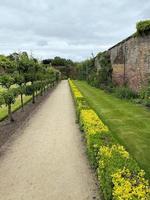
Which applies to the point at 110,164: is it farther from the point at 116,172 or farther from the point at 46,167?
the point at 46,167

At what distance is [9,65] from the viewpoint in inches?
639

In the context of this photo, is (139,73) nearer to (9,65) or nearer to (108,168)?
(9,65)

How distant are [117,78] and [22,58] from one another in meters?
10.9

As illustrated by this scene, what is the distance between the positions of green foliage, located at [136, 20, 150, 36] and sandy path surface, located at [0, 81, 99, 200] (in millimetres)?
9099

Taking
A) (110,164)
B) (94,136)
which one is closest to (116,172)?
(110,164)

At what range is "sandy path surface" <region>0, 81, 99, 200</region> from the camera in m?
6.11

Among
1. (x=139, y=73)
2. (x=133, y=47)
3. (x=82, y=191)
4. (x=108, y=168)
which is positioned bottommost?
(x=82, y=191)

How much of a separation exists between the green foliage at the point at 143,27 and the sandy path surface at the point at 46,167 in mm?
9099

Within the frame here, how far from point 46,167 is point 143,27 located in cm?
1328

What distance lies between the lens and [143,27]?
18.5 m

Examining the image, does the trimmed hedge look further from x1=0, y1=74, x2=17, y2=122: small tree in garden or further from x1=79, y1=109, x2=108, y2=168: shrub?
x1=0, y1=74, x2=17, y2=122: small tree in garden

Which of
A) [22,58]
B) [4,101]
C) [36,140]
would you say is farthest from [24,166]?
[22,58]

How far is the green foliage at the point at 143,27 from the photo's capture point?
18281 millimetres

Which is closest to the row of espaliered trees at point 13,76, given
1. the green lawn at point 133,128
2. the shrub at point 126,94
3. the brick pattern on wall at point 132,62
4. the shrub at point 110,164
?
the green lawn at point 133,128
